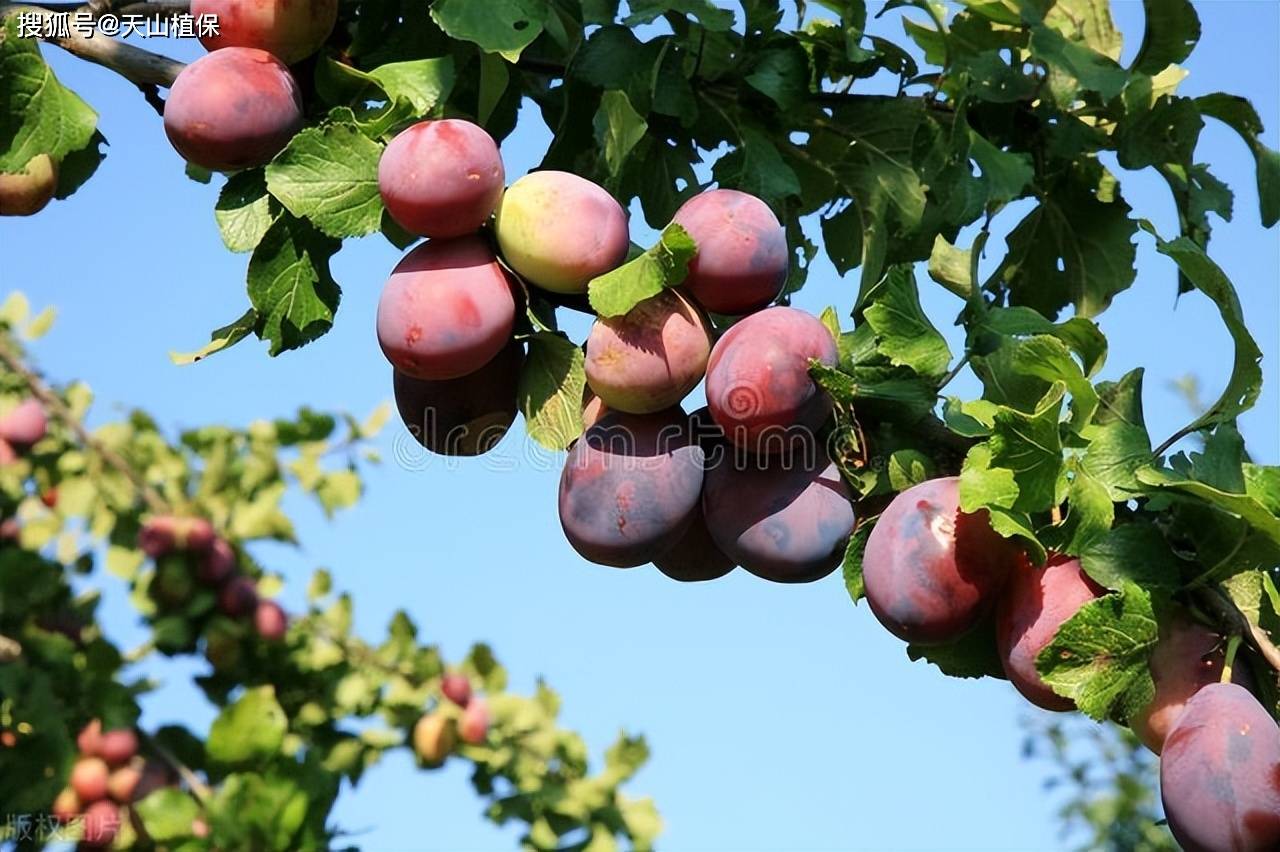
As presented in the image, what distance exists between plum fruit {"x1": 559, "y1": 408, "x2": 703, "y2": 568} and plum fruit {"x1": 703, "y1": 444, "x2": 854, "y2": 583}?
0.11 ft

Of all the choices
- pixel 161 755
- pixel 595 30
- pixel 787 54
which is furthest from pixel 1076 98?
pixel 161 755

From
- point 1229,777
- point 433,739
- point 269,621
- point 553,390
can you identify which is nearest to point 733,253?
point 553,390

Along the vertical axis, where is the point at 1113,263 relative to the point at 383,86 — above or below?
below

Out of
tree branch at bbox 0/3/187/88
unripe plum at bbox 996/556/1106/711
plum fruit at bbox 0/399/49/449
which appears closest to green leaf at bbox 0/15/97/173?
tree branch at bbox 0/3/187/88

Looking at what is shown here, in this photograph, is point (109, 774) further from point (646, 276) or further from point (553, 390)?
point (646, 276)

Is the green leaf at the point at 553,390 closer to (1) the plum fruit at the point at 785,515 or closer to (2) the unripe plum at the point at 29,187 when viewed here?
(1) the plum fruit at the point at 785,515

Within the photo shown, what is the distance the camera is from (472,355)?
119 centimetres

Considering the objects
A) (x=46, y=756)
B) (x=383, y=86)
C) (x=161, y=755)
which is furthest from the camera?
(x=161, y=755)

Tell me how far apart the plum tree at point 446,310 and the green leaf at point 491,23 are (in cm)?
17

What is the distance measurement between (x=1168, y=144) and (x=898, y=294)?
2.23 feet

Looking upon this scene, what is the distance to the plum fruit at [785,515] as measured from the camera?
116cm

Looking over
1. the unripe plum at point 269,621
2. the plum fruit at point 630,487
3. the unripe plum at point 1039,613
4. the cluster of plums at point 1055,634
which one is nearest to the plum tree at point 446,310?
the plum fruit at point 630,487

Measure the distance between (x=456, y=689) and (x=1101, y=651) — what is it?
211 centimetres

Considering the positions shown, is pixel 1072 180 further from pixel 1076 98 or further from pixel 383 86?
pixel 383 86
